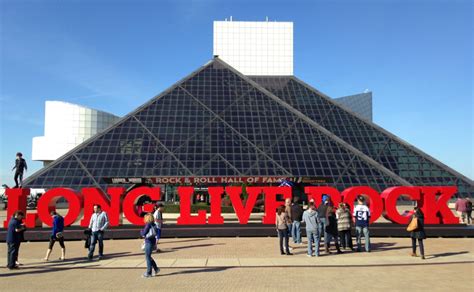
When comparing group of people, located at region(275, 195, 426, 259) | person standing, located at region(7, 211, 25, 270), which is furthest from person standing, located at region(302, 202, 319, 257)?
person standing, located at region(7, 211, 25, 270)

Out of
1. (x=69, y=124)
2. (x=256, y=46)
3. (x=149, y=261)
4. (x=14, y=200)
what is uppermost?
(x=256, y=46)

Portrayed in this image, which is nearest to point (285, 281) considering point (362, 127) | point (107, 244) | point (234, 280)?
point (234, 280)

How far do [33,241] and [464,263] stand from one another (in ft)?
52.4

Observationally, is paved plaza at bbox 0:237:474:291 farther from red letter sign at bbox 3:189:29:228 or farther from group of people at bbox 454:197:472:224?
group of people at bbox 454:197:472:224

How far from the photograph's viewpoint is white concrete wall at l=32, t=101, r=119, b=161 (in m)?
64.6

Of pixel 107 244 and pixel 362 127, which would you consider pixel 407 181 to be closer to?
pixel 362 127

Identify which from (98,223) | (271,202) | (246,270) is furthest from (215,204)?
(246,270)

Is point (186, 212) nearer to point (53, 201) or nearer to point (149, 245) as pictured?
point (53, 201)

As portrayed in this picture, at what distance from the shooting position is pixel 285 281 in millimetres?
9867

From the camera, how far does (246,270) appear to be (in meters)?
11.1

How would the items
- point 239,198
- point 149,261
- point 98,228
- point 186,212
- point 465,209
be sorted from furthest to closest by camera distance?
point 465,209 → point 186,212 → point 239,198 → point 98,228 → point 149,261

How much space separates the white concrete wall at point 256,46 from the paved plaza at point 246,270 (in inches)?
1692

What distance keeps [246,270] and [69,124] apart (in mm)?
59892

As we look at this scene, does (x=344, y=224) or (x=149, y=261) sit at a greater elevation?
(x=344, y=224)
